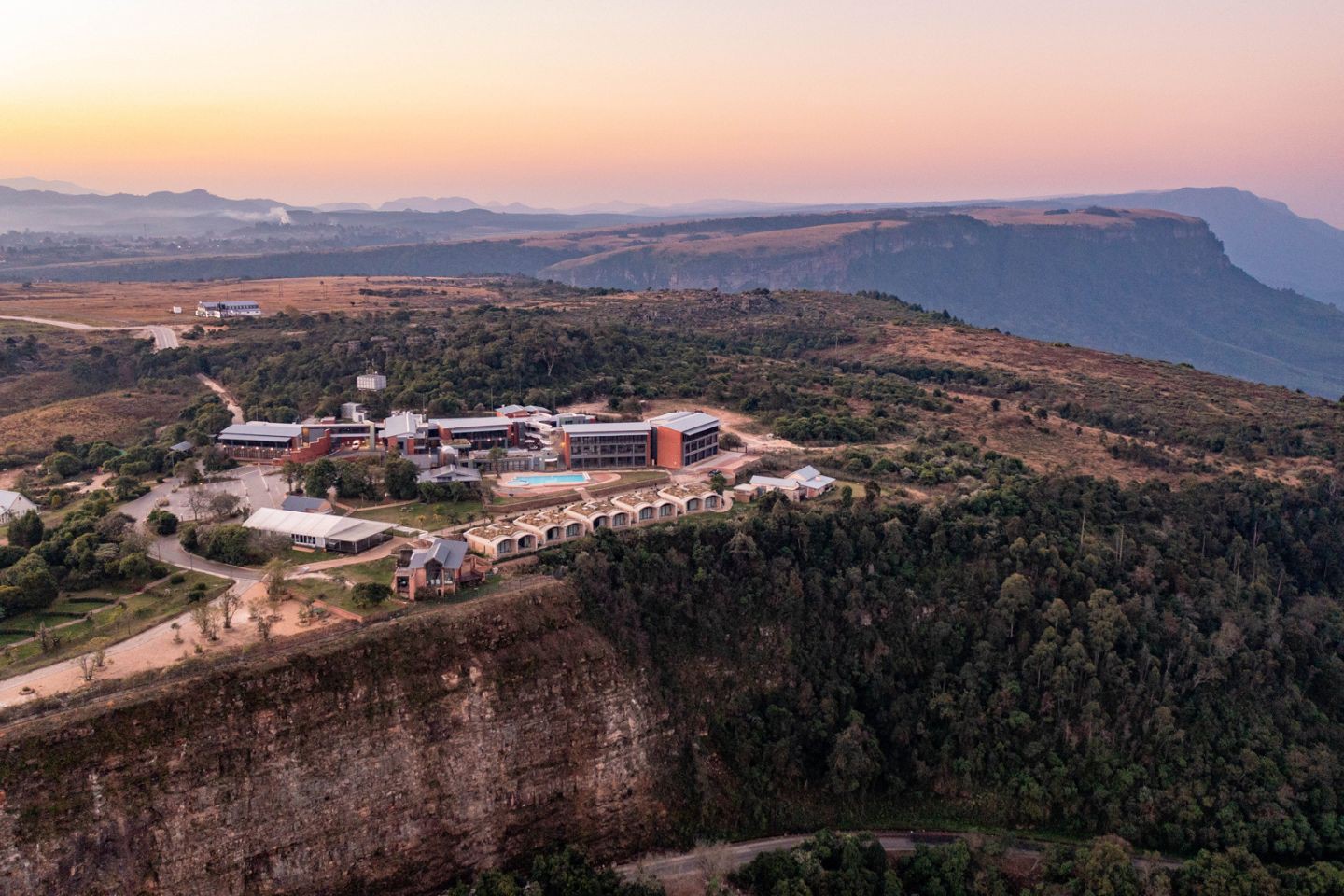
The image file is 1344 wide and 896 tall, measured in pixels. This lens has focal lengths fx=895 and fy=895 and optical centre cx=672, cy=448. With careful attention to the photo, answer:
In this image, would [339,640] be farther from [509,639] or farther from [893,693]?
[893,693]

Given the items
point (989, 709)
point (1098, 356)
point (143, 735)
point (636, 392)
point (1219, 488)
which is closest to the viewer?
point (143, 735)

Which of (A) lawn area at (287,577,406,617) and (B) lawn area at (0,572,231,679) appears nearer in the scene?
(B) lawn area at (0,572,231,679)

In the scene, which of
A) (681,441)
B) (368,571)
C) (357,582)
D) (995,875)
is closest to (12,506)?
(368,571)

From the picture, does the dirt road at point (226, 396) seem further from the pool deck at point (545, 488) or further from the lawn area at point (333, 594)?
the lawn area at point (333, 594)

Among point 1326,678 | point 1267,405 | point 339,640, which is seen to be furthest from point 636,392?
point 1267,405

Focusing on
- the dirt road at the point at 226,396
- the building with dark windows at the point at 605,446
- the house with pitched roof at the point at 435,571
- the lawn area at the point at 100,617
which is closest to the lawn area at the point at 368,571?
the house with pitched roof at the point at 435,571

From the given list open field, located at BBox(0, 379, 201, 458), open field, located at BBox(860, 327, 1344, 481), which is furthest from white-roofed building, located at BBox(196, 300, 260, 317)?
open field, located at BBox(860, 327, 1344, 481)

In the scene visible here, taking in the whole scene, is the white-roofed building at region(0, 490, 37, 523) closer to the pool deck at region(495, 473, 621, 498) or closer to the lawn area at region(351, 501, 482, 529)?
the lawn area at region(351, 501, 482, 529)
